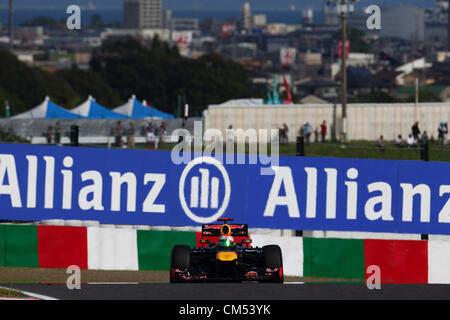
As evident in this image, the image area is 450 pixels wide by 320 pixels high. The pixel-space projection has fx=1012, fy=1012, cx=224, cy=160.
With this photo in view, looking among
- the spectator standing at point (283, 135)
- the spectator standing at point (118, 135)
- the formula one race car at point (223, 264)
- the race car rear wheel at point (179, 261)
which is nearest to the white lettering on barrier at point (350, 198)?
the formula one race car at point (223, 264)

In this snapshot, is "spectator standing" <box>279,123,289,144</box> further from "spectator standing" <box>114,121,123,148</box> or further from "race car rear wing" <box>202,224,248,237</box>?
"race car rear wing" <box>202,224,248,237</box>

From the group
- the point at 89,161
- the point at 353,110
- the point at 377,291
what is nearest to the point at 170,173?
the point at 89,161

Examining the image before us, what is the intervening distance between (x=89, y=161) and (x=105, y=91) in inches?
3527

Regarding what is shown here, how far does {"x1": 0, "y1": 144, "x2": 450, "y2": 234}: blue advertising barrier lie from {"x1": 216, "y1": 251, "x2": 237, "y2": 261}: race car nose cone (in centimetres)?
382

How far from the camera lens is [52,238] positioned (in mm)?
16250

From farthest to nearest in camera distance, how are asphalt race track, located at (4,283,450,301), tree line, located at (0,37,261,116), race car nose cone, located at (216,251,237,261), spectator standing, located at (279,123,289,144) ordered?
tree line, located at (0,37,261,116)
spectator standing, located at (279,123,289,144)
race car nose cone, located at (216,251,237,261)
asphalt race track, located at (4,283,450,301)

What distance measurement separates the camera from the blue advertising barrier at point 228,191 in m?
16.6

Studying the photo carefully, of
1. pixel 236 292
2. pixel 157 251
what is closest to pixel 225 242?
pixel 236 292

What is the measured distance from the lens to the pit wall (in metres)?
15.9

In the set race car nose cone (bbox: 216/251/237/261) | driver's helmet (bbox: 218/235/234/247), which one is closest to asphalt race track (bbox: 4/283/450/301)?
race car nose cone (bbox: 216/251/237/261)

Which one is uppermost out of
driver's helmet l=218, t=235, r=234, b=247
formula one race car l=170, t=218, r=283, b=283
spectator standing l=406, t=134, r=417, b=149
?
driver's helmet l=218, t=235, r=234, b=247

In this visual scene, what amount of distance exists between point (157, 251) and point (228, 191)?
60.4 inches

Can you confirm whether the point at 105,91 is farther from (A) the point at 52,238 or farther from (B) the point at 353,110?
(A) the point at 52,238
